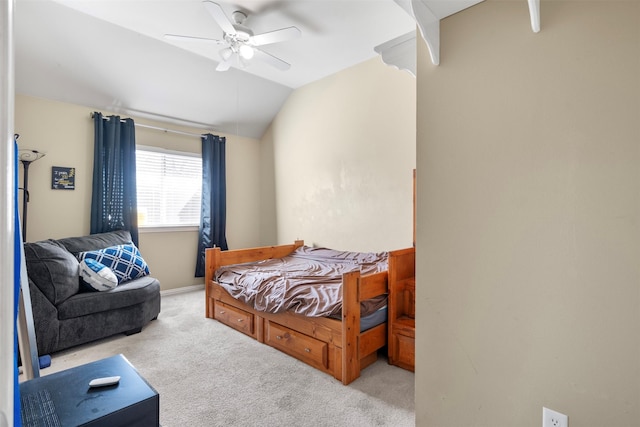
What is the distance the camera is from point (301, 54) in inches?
139

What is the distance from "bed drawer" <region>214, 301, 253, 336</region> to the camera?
289cm

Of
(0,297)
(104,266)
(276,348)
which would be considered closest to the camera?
(0,297)

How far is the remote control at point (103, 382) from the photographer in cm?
109

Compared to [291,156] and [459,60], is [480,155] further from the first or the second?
[291,156]

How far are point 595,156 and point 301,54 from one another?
3.17m

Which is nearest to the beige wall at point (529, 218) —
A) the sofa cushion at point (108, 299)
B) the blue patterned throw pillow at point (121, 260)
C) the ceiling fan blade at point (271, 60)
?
the ceiling fan blade at point (271, 60)

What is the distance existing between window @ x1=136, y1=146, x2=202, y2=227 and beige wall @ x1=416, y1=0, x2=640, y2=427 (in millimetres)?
3841

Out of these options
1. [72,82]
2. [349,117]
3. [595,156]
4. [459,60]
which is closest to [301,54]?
[349,117]

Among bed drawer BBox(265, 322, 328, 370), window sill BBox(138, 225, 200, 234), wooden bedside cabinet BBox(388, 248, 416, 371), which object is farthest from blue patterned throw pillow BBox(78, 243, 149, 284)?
wooden bedside cabinet BBox(388, 248, 416, 371)

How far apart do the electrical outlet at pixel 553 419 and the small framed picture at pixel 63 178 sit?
14.2ft

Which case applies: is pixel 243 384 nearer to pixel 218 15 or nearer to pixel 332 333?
pixel 332 333

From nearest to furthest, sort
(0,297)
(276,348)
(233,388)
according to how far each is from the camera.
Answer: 1. (0,297)
2. (233,388)
3. (276,348)

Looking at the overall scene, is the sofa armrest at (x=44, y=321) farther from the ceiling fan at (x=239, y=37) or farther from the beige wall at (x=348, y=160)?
the beige wall at (x=348, y=160)

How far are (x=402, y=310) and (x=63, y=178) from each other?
3693 millimetres
